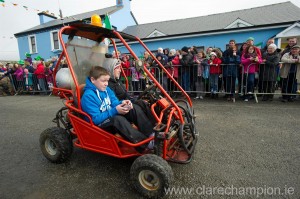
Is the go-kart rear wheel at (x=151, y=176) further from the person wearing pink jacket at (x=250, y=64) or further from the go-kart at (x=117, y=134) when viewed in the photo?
the person wearing pink jacket at (x=250, y=64)

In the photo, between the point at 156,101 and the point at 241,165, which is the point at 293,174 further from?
the point at 156,101

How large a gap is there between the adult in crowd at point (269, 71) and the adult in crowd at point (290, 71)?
8.4 inches

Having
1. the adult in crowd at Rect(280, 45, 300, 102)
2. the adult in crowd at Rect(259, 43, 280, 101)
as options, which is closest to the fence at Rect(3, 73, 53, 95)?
the adult in crowd at Rect(259, 43, 280, 101)

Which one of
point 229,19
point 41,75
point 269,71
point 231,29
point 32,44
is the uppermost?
point 229,19

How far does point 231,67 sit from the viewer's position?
18.8ft

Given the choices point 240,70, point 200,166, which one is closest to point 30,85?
point 240,70

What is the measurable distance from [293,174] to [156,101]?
180 centimetres

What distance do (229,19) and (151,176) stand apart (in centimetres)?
1478

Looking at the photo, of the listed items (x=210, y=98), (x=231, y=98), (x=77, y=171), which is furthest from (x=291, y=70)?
(x=77, y=171)

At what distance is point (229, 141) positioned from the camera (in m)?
3.11

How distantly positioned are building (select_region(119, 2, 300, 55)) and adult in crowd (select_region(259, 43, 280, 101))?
6.70m

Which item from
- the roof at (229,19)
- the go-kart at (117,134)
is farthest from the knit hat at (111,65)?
the roof at (229,19)

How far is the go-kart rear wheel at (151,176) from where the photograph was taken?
71.0 inches

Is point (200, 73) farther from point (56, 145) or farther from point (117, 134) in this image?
point (56, 145)
